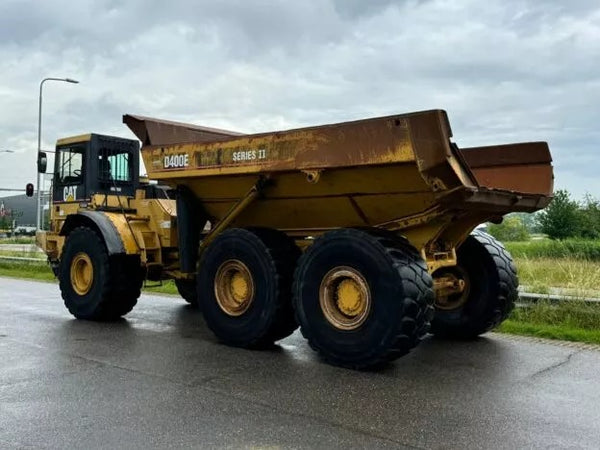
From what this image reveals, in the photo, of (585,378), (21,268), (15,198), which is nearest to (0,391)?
(585,378)

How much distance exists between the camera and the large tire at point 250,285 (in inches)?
285

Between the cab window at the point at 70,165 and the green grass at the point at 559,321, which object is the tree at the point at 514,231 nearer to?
the green grass at the point at 559,321

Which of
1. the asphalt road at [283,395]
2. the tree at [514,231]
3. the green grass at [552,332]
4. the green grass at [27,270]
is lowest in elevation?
the green grass at [27,270]

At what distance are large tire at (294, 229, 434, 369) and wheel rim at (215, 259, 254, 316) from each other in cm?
87

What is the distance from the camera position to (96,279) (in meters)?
9.35

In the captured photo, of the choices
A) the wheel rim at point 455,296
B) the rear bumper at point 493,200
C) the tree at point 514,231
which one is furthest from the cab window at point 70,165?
the tree at point 514,231

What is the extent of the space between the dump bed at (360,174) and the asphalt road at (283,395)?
59.5 inches

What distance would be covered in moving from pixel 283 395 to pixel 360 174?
2.38 metres

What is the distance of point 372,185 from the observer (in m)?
6.74

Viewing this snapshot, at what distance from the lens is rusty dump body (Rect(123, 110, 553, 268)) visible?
6094 millimetres

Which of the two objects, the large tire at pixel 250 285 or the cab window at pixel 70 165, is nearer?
the large tire at pixel 250 285

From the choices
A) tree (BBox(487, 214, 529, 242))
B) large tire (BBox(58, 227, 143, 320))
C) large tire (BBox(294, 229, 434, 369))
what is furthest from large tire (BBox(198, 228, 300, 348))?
tree (BBox(487, 214, 529, 242))

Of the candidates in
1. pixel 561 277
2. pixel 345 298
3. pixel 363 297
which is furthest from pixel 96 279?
pixel 561 277

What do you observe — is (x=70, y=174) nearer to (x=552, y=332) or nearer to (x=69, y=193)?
(x=69, y=193)
